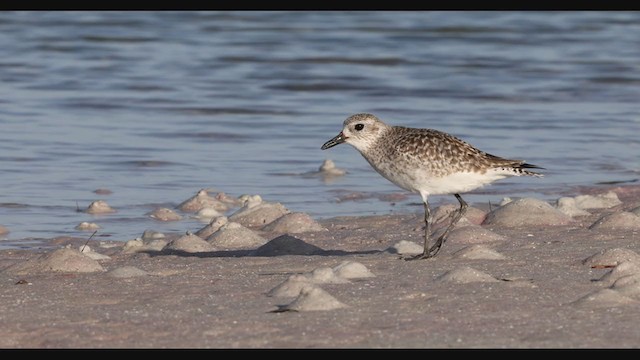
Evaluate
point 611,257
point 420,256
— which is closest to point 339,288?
point 420,256

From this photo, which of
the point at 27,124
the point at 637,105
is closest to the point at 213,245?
the point at 27,124

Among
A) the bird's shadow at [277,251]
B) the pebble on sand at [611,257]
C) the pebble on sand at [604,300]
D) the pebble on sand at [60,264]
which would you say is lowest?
the bird's shadow at [277,251]

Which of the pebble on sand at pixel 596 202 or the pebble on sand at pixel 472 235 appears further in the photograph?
the pebble on sand at pixel 596 202

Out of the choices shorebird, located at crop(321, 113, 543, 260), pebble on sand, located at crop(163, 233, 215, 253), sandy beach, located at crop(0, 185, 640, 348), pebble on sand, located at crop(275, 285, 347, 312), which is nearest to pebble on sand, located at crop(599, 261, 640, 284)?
sandy beach, located at crop(0, 185, 640, 348)

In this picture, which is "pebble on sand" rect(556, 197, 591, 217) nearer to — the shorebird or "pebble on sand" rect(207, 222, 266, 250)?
the shorebird

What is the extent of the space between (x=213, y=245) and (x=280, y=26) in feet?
70.1

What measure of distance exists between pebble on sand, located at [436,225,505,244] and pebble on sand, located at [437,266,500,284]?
5.99ft

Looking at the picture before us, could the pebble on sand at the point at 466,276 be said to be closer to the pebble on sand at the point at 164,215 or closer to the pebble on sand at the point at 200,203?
the pebble on sand at the point at 164,215

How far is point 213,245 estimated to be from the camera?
370 inches

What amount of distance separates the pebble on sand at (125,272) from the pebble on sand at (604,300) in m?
2.57

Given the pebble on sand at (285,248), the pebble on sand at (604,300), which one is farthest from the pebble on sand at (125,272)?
the pebble on sand at (604,300)

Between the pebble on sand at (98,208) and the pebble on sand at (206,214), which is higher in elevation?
the pebble on sand at (98,208)

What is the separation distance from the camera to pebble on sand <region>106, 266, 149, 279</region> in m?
7.78

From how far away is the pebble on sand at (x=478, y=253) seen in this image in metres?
8.23
